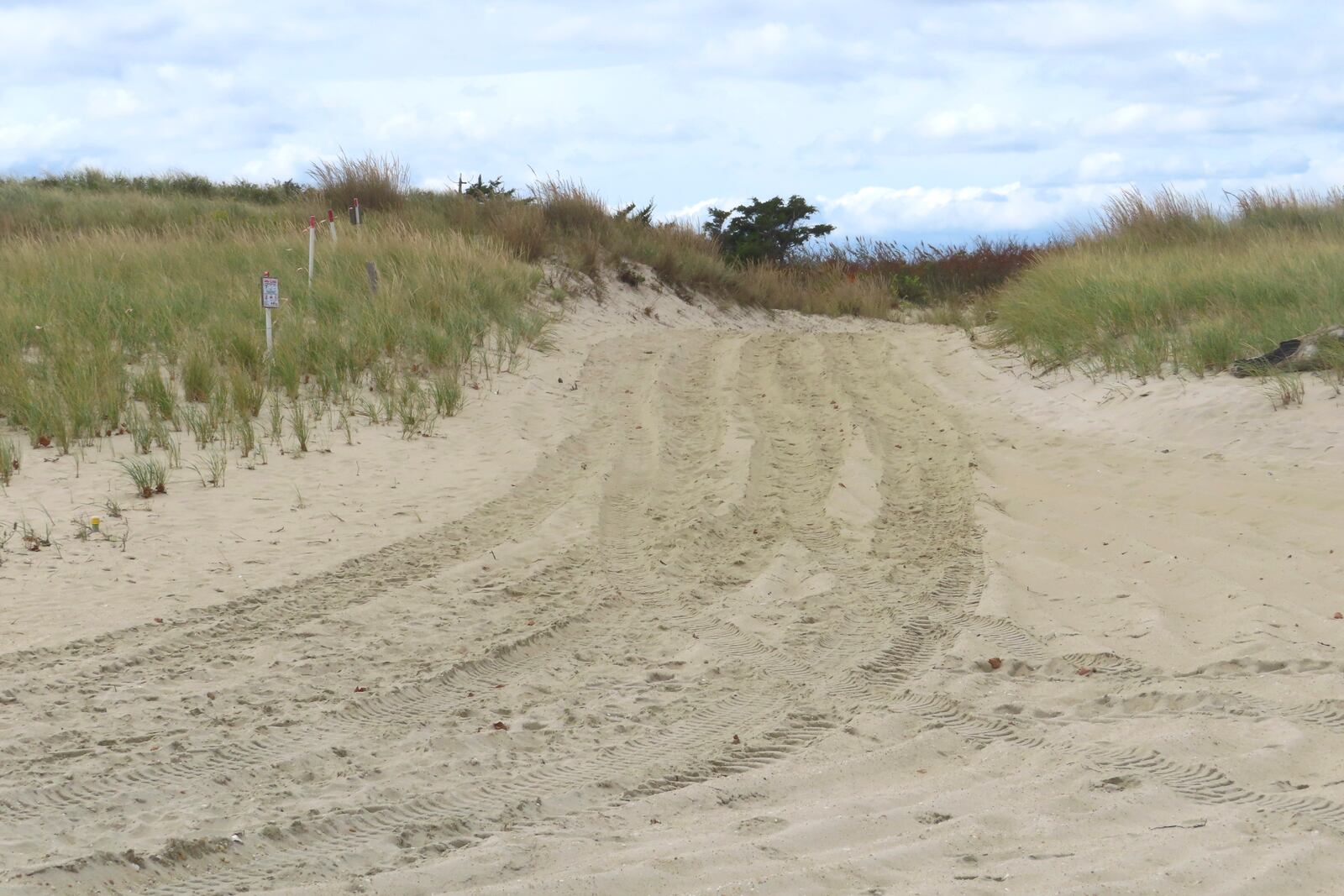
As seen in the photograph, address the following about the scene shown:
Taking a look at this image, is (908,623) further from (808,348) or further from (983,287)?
(983,287)

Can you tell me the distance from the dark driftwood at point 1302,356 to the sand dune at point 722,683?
1.34 ft

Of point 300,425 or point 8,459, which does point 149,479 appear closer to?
point 8,459

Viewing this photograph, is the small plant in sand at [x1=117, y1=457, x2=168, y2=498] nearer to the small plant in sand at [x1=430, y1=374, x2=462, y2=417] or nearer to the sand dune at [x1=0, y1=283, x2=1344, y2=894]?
the sand dune at [x1=0, y1=283, x2=1344, y2=894]

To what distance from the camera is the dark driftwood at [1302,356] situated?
7215mm

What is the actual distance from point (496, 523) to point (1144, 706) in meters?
3.24

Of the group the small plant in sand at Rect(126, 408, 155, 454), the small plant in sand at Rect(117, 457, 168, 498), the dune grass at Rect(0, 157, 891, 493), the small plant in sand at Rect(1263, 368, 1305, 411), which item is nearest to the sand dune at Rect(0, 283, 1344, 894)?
the small plant in sand at Rect(1263, 368, 1305, 411)

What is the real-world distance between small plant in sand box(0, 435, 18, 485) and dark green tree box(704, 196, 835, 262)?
50.7 ft

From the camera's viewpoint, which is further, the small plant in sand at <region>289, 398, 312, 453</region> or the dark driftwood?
the dark driftwood

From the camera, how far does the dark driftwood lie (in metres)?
7.21

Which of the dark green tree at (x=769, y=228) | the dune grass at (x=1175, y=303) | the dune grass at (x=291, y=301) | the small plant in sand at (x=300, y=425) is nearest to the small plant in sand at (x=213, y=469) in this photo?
the dune grass at (x=291, y=301)

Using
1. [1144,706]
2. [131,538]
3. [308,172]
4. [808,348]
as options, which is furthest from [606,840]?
[308,172]

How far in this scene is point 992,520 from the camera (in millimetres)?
5789

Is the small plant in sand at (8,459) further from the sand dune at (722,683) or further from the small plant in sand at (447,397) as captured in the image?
the small plant in sand at (447,397)

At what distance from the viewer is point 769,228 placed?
21.2 meters
